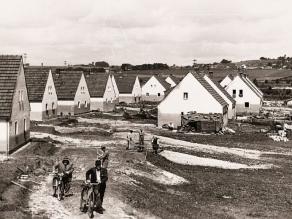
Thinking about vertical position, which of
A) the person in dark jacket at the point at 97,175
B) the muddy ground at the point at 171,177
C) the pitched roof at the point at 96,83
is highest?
the pitched roof at the point at 96,83

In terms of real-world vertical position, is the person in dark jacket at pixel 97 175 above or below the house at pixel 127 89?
below

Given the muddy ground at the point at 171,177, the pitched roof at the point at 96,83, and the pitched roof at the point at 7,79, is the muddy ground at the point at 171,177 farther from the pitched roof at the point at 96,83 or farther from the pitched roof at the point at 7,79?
the pitched roof at the point at 96,83

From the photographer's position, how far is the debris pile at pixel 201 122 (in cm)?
4956

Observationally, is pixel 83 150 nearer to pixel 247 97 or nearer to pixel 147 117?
pixel 147 117

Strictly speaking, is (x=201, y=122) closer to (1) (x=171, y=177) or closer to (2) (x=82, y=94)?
(1) (x=171, y=177)

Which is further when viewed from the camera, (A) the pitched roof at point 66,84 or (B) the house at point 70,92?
(A) the pitched roof at point 66,84

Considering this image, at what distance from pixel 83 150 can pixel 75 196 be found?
1347cm

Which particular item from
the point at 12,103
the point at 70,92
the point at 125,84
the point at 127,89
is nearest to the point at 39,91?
the point at 70,92

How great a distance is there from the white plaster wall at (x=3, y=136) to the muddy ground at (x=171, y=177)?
1073 mm

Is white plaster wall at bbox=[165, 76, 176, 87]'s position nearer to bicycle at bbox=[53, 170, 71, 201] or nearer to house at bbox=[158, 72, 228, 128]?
house at bbox=[158, 72, 228, 128]

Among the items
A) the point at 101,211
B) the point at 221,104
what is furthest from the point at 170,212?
the point at 221,104

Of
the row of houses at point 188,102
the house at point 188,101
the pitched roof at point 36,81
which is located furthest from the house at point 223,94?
the pitched roof at point 36,81

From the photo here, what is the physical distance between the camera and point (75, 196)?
19.9 metres

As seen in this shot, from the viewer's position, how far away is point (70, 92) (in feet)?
216
